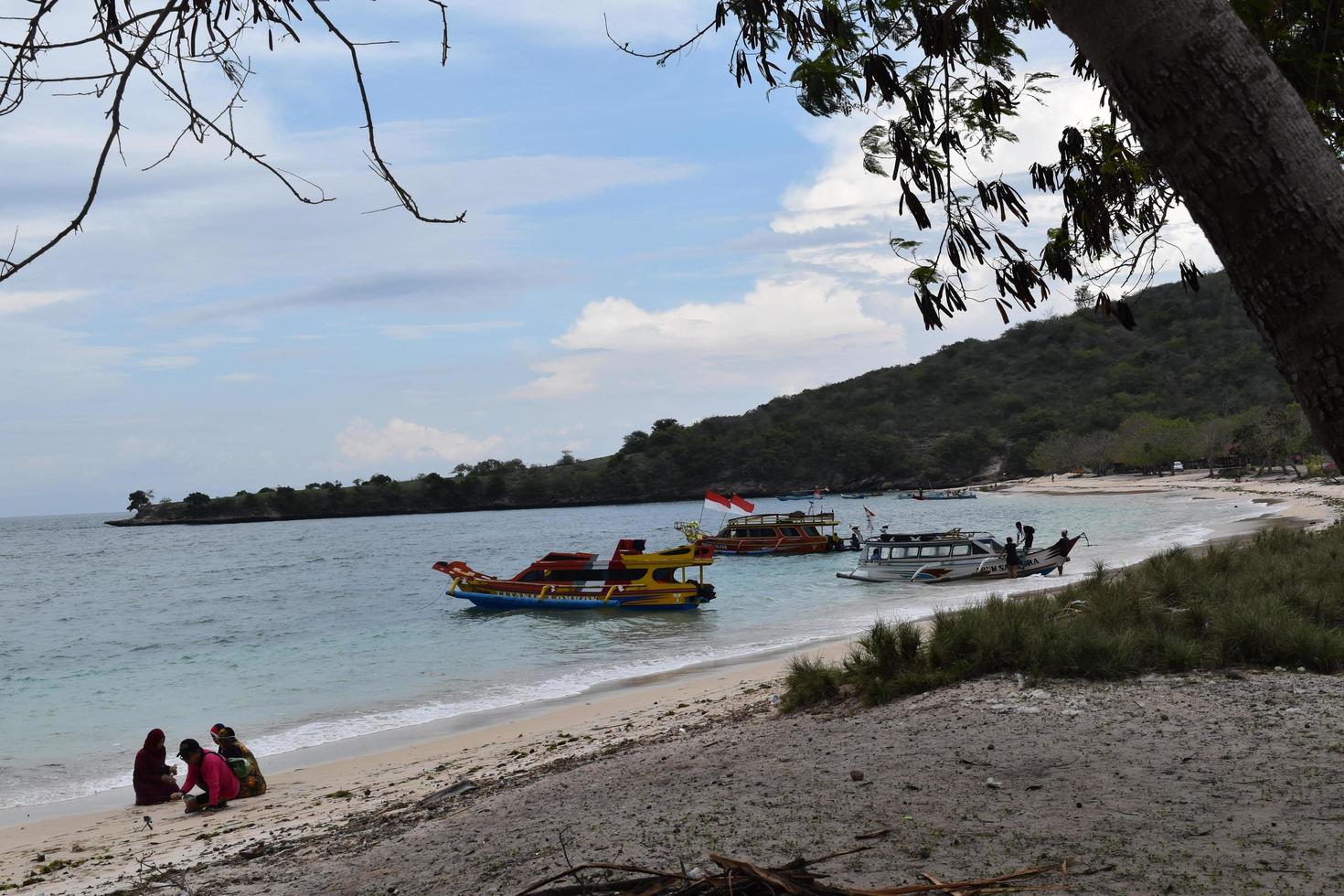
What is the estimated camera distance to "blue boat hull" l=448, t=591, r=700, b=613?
2950 centimetres

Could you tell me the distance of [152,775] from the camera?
422 inches

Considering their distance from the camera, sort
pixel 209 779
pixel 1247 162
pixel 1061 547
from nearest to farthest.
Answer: pixel 1247 162 < pixel 209 779 < pixel 1061 547

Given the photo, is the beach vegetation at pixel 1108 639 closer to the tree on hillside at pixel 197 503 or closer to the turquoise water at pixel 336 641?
the turquoise water at pixel 336 641

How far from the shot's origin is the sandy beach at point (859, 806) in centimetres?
459

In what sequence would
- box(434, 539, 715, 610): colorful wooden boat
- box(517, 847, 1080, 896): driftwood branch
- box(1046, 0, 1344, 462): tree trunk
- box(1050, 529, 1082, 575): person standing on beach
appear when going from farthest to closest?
box(434, 539, 715, 610): colorful wooden boat
box(1050, 529, 1082, 575): person standing on beach
box(517, 847, 1080, 896): driftwood branch
box(1046, 0, 1344, 462): tree trunk

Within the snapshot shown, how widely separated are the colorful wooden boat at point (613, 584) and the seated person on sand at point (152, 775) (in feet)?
63.1

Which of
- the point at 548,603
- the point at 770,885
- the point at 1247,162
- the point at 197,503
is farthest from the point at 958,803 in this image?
the point at 197,503

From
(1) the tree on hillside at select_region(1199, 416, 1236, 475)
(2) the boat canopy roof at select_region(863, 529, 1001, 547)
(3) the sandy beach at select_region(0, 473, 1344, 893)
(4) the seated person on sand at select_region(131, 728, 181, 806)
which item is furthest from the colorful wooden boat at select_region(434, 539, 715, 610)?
(1) the tree on hillside at select_region(1199, 416, 1236, 475)

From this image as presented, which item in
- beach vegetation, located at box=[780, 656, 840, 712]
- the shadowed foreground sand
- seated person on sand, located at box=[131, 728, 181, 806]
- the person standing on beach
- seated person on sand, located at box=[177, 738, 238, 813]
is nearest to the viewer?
the shadowed foreground sand

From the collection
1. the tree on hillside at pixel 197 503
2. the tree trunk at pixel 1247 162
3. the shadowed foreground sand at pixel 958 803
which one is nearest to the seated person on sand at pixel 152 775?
the shadowed foreground sand at pixel 958 803

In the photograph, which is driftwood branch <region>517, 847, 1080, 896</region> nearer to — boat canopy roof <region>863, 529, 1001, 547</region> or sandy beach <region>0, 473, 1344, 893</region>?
sandy beach <region>0, 473, 1344, 893</region>

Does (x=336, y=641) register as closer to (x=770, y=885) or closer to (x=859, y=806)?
(x=859, y=806)

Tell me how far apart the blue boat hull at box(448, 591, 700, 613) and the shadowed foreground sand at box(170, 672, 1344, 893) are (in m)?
21.0

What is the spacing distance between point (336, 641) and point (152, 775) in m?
17.0
